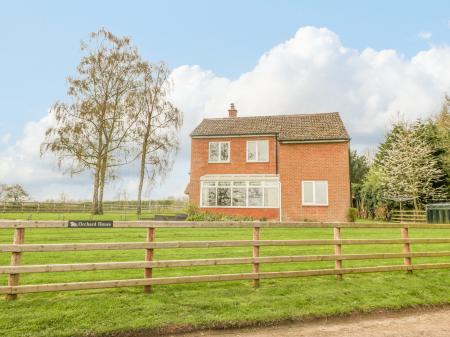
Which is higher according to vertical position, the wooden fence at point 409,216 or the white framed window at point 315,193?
the white framed window at point 315,193

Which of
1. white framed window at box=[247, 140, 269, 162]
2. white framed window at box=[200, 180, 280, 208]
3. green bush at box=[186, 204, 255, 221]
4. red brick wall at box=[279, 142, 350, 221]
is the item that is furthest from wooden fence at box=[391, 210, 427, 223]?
green bush at box=[186, 204, 255, 221]

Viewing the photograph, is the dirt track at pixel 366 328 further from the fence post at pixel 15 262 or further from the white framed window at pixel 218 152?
the white framed window at pixel 218 152

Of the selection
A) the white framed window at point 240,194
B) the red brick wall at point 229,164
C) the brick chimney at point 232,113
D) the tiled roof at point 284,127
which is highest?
the brick chimney at point 232,113

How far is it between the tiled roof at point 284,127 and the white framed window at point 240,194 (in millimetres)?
3618

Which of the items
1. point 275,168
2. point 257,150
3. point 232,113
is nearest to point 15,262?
point 275,168

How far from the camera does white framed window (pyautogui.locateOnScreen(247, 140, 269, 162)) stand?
87.4 feet

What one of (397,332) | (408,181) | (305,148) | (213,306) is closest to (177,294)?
(213,306)

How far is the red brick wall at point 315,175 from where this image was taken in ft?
78.7

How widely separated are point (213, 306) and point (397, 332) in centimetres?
284

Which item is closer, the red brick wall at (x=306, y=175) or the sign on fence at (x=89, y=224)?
the sign on fence at (x=89, y=224)

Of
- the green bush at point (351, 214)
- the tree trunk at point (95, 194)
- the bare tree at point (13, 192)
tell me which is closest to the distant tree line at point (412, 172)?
the green bush at point (351, 214)

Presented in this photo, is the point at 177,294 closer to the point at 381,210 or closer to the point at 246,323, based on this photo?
the point at 246,323

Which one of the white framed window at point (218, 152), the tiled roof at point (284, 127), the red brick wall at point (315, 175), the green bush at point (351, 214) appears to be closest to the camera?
the green bush at point (351, 214)

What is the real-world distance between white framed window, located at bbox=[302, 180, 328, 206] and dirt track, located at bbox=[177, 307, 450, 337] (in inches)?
705
